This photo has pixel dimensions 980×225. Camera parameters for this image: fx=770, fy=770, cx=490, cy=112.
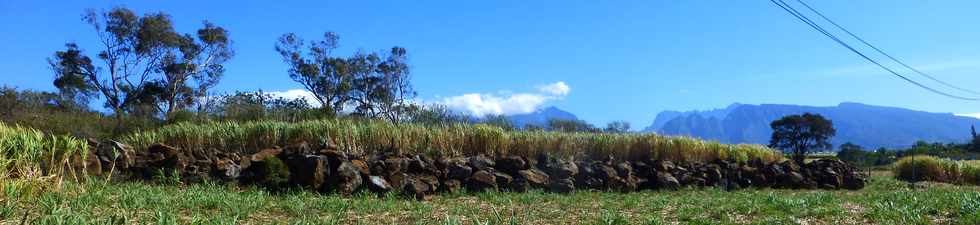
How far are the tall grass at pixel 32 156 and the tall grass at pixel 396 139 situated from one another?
3430 mm

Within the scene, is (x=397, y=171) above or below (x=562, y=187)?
above

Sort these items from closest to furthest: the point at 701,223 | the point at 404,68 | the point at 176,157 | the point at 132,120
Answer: the point at 701,223, the point at 176,157, the point at 132,120, the point at 404,68

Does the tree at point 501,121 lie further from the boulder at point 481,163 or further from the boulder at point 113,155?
the boulder at point 113,155

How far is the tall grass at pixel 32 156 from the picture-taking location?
7.07 metres

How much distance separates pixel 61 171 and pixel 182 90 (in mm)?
33755

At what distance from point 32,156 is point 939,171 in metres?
24.2

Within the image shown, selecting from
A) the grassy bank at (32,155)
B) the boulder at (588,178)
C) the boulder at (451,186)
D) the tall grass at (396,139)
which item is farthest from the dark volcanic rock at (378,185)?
the boulder at (588,178)

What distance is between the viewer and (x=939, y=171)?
76.9ft

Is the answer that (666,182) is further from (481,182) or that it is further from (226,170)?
(226,170)

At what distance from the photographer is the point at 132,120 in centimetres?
2141

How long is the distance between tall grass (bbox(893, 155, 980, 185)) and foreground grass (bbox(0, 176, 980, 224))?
14724mm

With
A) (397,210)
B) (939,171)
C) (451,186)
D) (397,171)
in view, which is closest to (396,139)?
(397,171)

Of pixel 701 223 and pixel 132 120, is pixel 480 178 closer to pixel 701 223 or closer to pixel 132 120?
pixel 701 223

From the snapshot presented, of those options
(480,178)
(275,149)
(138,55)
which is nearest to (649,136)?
(480,178)
